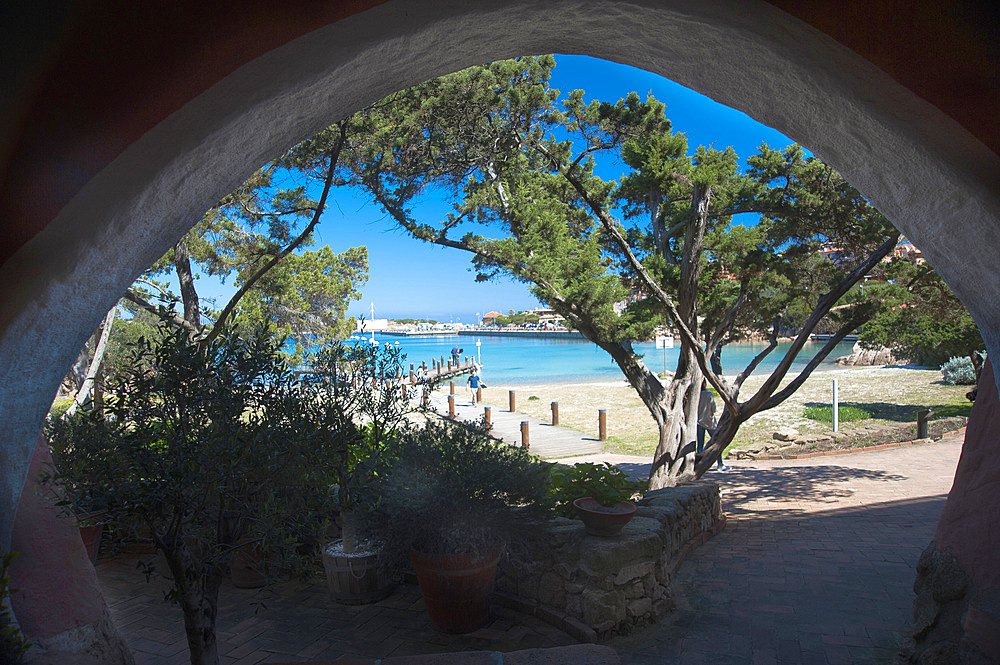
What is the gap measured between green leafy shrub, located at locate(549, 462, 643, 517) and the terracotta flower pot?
0.21 m

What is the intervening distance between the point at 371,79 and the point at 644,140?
5487 millimetres

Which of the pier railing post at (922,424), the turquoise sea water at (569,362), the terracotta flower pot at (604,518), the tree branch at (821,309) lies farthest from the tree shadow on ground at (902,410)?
the turquoise sea water at (569,362)

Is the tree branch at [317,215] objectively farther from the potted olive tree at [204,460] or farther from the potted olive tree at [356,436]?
the potted olive tree at [204,460]

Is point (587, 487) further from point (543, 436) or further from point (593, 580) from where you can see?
point (543, 436)

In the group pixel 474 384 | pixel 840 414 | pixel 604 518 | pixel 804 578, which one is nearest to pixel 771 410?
pixel 840 414

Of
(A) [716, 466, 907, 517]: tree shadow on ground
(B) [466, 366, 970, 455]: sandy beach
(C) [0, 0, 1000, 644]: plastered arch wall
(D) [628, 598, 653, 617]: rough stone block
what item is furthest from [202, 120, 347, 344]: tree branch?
(B) [466, 366, 970, 455]: sandy beach

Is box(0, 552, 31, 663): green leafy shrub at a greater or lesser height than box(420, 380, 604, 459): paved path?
greater

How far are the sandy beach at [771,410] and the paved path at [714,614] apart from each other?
728cm

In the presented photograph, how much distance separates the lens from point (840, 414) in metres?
15.5

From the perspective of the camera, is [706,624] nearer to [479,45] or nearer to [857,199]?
[479,45]

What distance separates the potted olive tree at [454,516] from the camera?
359 centimetres

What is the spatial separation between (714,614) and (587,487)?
1.24 metres

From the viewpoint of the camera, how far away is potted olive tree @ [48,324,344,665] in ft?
7.07

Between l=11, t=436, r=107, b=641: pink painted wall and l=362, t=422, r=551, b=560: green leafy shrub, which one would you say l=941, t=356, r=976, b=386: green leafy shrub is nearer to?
l=362, t=422, r=551, b=560: green leafy shrub
